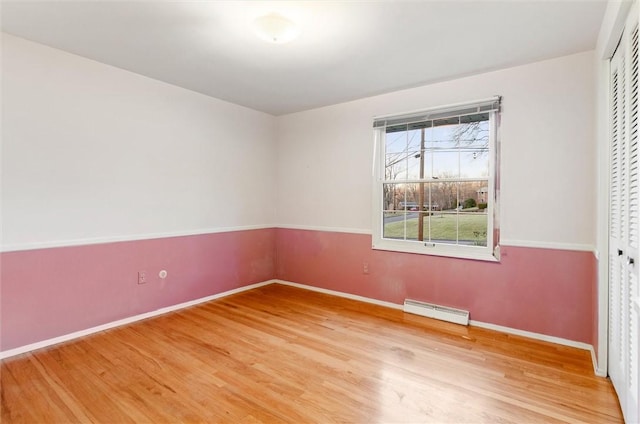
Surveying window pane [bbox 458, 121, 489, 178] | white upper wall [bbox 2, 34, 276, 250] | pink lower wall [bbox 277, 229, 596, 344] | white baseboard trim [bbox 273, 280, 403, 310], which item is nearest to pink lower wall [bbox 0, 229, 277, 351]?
white upper wall [bbox 2, 34, 276, 250]

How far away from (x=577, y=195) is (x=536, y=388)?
5.31 feet

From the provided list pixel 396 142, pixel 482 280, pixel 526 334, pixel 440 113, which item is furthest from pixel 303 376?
pixel 440 113

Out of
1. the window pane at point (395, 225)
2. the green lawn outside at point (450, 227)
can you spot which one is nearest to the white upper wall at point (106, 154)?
the window pane at point (395, 225)

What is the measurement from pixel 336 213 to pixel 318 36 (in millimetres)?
2246

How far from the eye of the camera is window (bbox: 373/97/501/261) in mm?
3123

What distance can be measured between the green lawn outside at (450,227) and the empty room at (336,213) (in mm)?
20

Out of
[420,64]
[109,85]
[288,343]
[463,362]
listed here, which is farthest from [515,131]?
[109,85]

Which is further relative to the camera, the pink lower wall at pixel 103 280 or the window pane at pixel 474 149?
the window pane at pixel 474 149

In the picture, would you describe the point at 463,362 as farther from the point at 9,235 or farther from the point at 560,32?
the point at 9,235

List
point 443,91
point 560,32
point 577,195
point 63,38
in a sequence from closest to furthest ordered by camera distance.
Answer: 1. point 560,32
2. point 63,38
3. point 577,195
4. point 443,91

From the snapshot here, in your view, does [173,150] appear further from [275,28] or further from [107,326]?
[275,28]

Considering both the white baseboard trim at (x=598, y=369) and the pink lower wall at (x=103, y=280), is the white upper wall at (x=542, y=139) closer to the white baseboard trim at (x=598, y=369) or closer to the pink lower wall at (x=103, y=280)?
the white baseboard trim at (x=598, y=369)

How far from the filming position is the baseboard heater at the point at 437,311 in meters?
3.14

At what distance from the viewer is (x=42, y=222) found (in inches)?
102
